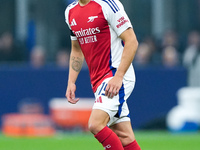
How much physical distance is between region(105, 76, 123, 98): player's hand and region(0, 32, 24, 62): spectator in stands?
927 centimetres

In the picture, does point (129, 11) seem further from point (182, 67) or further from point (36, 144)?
point (36, 144)

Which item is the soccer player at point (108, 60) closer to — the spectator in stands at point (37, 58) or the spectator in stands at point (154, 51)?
the spectator in stands at point (37, 58)

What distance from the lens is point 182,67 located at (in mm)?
14352

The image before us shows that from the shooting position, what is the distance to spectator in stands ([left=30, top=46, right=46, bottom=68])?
14336 millimetres

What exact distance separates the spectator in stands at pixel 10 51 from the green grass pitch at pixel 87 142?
246 cm

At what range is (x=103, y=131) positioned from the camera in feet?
19.0

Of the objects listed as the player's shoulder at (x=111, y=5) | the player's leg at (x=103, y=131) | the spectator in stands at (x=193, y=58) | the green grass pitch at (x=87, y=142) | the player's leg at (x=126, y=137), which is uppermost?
the player's shoulder at (x=111, y=5)

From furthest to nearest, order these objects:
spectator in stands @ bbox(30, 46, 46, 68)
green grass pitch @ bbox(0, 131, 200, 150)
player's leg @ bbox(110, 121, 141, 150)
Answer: spectator in stands @ bbox(30, 46, 46, 68) < green grass pitch @ bbox(0, 131, 200, 150) < player's leg @ bbox(110, 121, 141, 150)

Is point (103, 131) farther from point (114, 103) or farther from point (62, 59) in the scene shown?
point (62, 59)

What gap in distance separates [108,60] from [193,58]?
8.69 metres

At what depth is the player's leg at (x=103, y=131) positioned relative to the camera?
5801 mm

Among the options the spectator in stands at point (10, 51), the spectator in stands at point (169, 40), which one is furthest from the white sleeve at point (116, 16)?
the spectator in stands at point (10, 51)

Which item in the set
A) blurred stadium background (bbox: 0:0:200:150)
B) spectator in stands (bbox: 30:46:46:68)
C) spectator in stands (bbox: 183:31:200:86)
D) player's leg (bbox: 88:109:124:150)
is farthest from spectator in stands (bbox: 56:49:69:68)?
player's leg (bbox: 88:109:124:150)

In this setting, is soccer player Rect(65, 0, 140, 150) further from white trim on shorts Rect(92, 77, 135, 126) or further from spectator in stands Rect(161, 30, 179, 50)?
spectator in stands Rect(161, 30, 179, 50)
